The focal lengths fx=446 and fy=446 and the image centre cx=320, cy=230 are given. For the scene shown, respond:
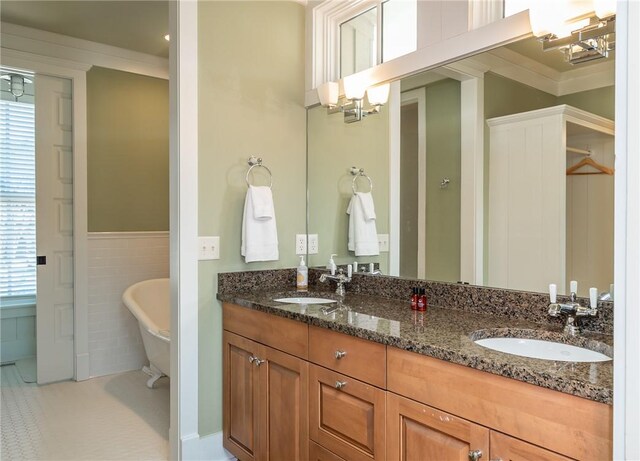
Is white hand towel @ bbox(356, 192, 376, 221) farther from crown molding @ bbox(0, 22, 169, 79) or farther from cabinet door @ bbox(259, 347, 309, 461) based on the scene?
crown molding @ bbox(0, 22, 169, 79)

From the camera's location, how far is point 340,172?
2645mm

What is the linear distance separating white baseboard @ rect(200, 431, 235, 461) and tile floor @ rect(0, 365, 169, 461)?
0.27 meters

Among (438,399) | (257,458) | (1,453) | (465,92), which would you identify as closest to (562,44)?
(465,92)

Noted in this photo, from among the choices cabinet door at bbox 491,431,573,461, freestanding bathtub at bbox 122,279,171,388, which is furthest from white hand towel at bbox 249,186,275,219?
cabinet door at bbox 491,431,573,461

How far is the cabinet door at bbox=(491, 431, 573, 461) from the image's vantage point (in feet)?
3.52

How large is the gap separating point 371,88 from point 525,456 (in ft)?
6.12

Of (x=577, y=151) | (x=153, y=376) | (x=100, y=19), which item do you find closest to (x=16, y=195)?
(x=100, y=19)

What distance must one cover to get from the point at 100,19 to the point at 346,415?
316 cm

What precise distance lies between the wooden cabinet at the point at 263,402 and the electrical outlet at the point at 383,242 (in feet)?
2.67

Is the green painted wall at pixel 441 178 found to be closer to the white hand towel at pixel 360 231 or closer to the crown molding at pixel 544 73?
the crown molding at pixel 544 73

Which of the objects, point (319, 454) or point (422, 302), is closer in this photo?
point (319, 454)

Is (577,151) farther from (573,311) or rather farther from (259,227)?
(259,227)

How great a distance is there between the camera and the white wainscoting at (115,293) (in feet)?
12.1

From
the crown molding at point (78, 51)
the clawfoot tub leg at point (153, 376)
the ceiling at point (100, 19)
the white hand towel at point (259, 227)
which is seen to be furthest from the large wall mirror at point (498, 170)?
the crown molding at point (78, 51)
